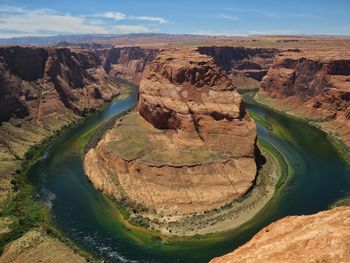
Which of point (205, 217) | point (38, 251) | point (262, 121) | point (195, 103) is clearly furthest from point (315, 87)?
point (38, 251)

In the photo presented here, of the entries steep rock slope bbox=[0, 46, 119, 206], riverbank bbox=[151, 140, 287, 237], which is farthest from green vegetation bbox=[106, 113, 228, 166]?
steep rock slope bbox=[0, 46, 119, 206]

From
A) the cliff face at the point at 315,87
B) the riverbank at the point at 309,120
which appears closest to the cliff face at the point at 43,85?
the riverbank at the point at 309,120

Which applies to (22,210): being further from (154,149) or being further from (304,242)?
(304,242)

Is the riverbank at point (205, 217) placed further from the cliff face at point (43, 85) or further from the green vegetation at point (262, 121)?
the cliff face at point (43, 85)

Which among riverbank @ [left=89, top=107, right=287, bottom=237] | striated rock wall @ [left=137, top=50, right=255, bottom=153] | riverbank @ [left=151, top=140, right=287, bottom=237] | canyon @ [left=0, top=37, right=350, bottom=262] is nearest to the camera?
riverbank @ [left=151, top=140, right=287, bottom=237]

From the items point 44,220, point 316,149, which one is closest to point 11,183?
point 44,220

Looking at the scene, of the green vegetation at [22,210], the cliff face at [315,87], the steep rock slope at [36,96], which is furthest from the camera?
the cliff face at [315,87]

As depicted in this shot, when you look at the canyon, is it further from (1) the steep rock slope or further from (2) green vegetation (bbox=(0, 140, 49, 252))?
(2) green vegetation (bbox=(0, 140, 49, 252))
